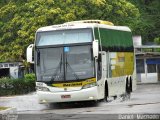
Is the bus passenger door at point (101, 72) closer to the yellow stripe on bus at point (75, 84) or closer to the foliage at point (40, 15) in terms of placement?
the yellow stripe on bus at point (75, 84)

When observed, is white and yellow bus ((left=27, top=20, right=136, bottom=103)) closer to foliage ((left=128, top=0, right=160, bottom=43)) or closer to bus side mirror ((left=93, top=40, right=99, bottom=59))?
bus side mirror ((left=93, top=40, right=99, bottom=59))

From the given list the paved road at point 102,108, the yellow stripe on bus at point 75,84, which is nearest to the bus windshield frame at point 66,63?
the yellow stripe on bus at point 75,84

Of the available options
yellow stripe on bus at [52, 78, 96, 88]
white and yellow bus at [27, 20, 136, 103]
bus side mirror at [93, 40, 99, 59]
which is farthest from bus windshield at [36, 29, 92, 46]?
yellow stripe on bus at [52, 78, 96, 88]

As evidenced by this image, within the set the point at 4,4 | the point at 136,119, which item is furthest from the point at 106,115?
the point at 4,4

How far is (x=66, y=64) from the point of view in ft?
72.0

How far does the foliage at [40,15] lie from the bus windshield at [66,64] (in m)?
24.1

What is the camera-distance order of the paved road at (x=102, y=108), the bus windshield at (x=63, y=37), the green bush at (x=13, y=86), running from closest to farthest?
the paved road at (x=102, y=108) < the bus windshield at (x=63, y=37) < the green bush at (x=13, y=86)

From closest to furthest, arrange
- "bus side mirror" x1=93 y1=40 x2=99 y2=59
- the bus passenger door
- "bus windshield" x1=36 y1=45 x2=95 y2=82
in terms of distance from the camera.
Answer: "bus side mirror" x1=93 y1=40 x2=99 y2=59 < "bus windshield" x1=36 y1=45 x2=95 y2=82 < the bus passenger door

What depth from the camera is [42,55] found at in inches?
877

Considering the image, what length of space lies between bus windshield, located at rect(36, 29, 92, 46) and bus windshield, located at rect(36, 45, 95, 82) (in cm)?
30

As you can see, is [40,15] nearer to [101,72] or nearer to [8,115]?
[101,72]

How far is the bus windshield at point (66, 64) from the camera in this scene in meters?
21.9

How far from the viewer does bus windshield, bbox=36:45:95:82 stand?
21906 mm

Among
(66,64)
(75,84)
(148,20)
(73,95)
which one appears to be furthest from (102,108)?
(148,20)
